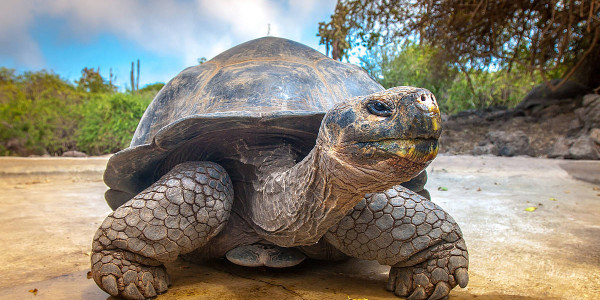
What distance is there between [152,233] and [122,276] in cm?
22

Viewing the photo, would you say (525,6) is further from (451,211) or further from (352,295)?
(352,295)

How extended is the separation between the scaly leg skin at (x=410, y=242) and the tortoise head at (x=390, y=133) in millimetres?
606

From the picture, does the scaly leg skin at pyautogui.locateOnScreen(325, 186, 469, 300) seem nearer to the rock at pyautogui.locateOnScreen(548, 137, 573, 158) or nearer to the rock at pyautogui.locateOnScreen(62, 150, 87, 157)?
the rock at pyautogui.locateOnScreen(548, 137, 573, 158)

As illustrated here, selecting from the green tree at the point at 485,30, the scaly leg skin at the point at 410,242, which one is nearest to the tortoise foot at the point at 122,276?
the scaly leg skin at the point at 410,242

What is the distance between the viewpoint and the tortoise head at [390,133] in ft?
3.59

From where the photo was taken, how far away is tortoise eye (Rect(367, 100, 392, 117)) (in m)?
1.13

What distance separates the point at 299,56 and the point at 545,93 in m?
10.6

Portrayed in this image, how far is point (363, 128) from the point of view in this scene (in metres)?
1.14

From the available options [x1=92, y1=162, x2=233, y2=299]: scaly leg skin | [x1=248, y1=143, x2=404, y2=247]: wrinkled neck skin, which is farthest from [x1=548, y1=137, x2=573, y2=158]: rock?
[x1=92, y1=162, x2=233, y2=299]: scaly leg skin

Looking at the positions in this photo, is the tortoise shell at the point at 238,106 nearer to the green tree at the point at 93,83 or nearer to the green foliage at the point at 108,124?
the green foliage at the point at 108,124

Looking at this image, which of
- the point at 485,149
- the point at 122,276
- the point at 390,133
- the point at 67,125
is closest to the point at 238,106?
the point at 122,276

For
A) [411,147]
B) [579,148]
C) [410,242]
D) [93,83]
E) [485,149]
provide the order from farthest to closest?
[93,83]
[485,149]
[579,148]
[410,242]
[411,147]

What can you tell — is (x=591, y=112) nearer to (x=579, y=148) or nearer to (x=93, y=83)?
(x=579, y=148)

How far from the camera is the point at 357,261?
2.34 metres
